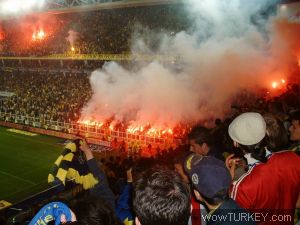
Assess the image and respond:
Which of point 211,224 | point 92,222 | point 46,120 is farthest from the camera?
point 46,120

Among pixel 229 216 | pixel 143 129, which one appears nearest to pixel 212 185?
pixel 229 216

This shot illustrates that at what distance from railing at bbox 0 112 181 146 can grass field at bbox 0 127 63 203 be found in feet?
2.48

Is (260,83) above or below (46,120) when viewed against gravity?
above

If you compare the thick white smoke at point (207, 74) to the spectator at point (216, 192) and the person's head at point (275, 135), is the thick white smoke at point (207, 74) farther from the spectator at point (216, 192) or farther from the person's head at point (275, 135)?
the spectator at point (216, 192)

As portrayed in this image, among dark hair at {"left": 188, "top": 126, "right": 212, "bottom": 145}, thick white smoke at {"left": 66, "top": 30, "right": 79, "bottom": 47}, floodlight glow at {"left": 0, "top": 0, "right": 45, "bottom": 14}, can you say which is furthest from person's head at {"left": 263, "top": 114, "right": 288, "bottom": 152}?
thick white smoke at {"left": 66, "top": 30, "right": 79, "bottom": 47}

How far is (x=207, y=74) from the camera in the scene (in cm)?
1459

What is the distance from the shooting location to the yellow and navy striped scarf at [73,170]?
321 centimetres

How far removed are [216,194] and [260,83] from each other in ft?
47.4

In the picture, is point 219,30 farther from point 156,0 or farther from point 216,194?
point 216,194

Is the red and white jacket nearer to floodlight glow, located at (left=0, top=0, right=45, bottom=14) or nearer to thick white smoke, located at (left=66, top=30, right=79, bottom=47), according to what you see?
floodlight glow, located at (left=0, top=0, right=45, bottom=14)

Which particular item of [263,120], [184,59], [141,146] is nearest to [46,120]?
[141,146]

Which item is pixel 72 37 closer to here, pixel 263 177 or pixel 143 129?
pixel 143 129

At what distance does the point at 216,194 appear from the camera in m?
2.14

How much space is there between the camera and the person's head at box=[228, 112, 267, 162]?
2.82 m
